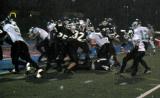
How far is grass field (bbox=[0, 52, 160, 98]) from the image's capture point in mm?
12624

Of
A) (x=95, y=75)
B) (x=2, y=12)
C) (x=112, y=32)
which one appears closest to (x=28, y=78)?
(x=95, y=75)

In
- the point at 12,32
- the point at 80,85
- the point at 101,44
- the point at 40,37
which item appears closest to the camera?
the point at 80,85

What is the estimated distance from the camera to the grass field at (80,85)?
1262 centimetres

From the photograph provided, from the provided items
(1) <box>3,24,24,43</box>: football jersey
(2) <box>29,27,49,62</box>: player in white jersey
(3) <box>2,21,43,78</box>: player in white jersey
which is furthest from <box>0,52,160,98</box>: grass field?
(2) <box>29,27,49,62</box>: player in white jersey

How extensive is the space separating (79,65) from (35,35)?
7.36 ft

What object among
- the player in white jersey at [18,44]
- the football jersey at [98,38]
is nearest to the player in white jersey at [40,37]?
the football jersey at [98,38]

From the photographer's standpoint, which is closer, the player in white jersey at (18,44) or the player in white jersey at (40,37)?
the player in white jersey at (18,44)

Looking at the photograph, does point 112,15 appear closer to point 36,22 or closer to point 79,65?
point 36,22

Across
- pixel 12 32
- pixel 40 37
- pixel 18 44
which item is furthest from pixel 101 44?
pixel 12 32

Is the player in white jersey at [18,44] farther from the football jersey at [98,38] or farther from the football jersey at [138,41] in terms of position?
the football jersey at [98,38]

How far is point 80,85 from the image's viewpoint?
47.8 ft

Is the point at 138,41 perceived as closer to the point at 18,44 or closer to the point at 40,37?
the point at 18,44

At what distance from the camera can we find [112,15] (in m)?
57.8

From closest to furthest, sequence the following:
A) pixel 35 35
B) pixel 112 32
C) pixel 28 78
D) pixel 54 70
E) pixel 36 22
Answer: pixel 28 78 → pixel 54 70 → pixel 35 35 → pixel 112 32 → pixel 36 22
